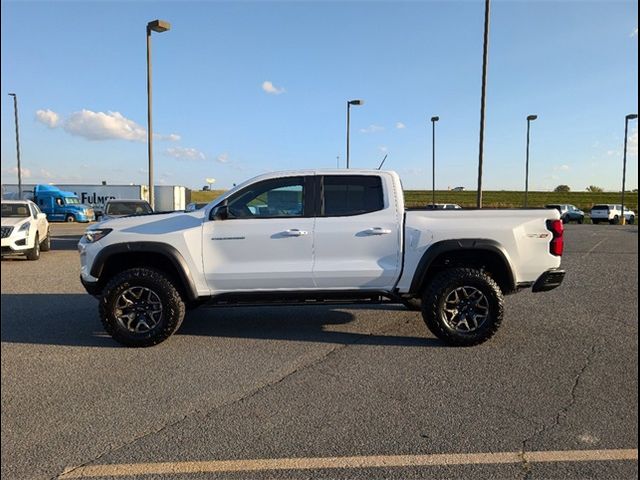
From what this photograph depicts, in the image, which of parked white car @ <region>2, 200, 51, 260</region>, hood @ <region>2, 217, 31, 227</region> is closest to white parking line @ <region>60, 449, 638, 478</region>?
parked white car @ <region>2, 200, 51, 260</region>

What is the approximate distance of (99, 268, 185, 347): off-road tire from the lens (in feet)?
16.6

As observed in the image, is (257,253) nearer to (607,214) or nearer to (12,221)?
(12,221)

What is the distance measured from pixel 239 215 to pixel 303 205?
2.35 ft

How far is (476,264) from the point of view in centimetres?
553

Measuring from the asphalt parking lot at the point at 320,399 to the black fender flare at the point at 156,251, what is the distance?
750mm

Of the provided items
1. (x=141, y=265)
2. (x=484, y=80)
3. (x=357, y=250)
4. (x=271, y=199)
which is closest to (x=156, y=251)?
(x=141, y=265)

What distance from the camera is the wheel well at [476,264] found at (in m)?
5.34

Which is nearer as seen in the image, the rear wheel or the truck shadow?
the truck shadow

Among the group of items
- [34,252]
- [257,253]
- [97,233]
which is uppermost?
[97,233]

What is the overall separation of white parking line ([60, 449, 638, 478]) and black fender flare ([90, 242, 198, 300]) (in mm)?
2445

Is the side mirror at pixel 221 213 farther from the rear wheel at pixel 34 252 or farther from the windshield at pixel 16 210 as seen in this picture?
the windshield at pixel 16 210

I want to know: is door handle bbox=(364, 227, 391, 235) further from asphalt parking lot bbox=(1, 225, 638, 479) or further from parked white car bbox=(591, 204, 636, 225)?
parked white car bbox=(591, 204, 636, 225)

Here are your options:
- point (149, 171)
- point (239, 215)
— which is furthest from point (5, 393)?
point (149, 171)

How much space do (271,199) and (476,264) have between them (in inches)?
96.4
